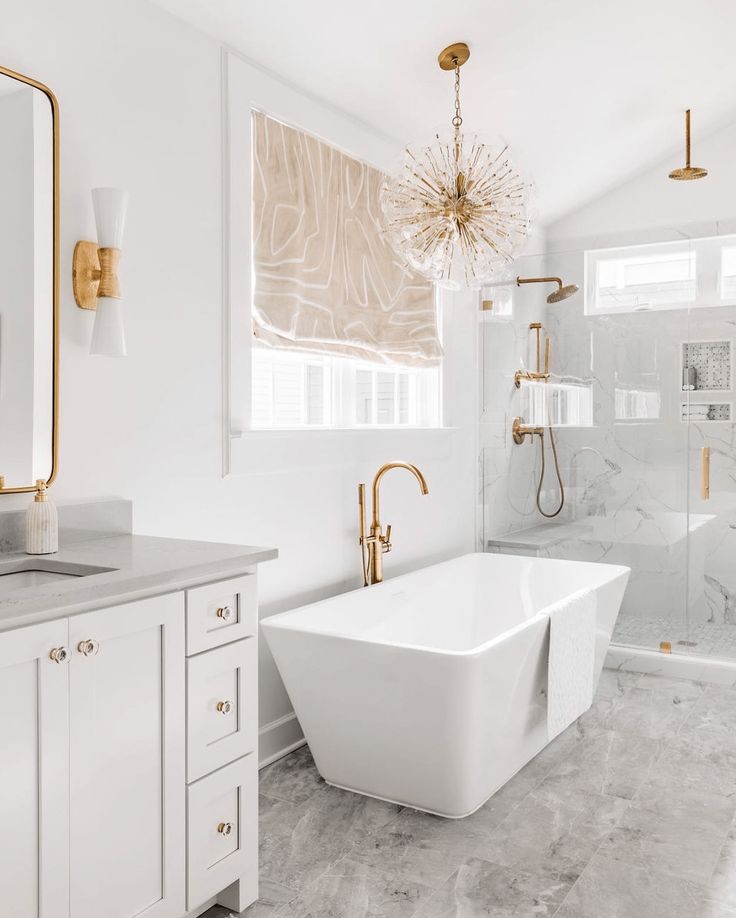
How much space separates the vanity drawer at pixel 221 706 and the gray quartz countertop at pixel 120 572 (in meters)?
0.19

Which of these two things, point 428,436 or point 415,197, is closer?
point 415,197

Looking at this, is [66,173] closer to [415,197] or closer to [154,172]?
[154,172]

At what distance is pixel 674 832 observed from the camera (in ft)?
8.11

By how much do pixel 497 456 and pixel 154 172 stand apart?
8.47 feet

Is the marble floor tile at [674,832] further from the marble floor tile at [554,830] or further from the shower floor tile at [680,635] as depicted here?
the shower floor tile at [680,635]

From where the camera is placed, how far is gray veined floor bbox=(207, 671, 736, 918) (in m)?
2.10

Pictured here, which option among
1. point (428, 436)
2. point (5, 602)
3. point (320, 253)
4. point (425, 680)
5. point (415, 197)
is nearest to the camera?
point (5, 602)

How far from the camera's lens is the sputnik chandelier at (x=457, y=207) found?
2.75m

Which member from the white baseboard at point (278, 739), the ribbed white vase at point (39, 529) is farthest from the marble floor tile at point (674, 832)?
the ribbed white vase at point (39, 529)

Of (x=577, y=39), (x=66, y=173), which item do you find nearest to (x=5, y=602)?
(x=66, y=173)

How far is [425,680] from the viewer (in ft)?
7.79

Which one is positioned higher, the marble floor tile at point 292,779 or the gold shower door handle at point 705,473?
the gold shower door handle at point 705,473

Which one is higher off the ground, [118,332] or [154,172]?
[154,172]

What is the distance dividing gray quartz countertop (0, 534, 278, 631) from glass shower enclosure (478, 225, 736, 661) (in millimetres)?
2660
